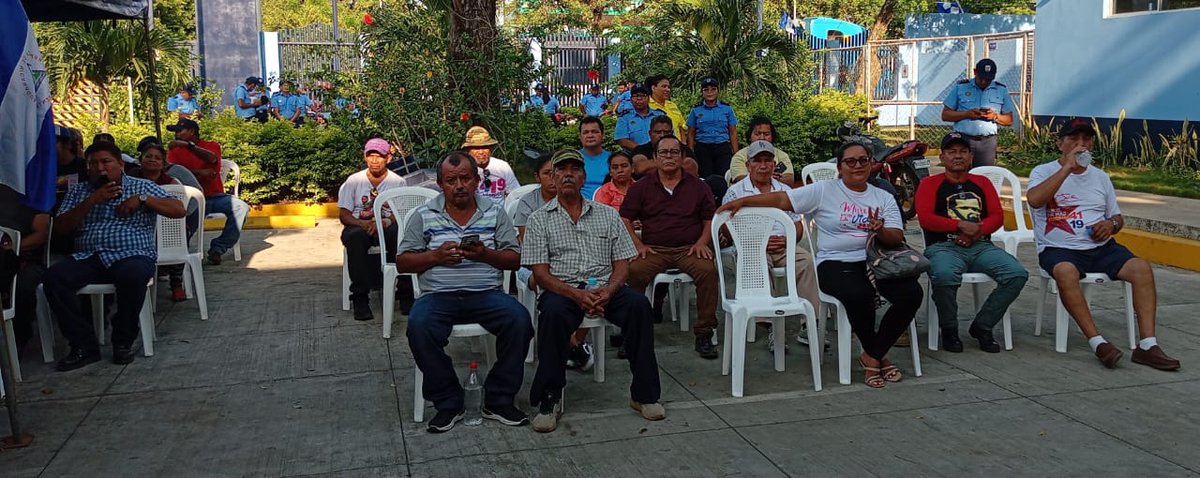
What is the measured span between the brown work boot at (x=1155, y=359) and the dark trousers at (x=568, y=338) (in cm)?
289

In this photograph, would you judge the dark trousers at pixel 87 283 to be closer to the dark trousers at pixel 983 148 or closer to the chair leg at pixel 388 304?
the chair leg at pixel 388 304

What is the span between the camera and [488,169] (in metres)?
7.68

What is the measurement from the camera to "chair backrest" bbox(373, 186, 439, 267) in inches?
274

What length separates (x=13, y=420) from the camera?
4648mm

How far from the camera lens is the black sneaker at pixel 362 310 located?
23.6 ft

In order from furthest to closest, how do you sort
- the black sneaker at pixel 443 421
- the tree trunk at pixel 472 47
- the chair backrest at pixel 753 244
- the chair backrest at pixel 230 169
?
the tree trunk at pixel 472 47, the chair backrest at pixel 230 169, the chair backrest at pixel 753 244, the black sneaker at pixel 443 421

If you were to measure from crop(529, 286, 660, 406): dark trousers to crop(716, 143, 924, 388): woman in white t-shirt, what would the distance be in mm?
1133

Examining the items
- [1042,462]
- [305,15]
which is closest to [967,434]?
[1042,462]

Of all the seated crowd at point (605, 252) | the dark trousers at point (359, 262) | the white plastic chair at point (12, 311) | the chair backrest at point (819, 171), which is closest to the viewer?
the seated crowd at point (605, 252)

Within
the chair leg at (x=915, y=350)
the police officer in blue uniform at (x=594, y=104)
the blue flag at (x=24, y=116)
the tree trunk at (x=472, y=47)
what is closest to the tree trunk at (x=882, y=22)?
the police officer in blue uniform at (x=594, y=104)

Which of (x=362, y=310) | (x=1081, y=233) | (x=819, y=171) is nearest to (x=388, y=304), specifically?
(x=362, y=310)

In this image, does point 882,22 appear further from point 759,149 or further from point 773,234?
point 773,234

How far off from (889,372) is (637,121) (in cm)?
484

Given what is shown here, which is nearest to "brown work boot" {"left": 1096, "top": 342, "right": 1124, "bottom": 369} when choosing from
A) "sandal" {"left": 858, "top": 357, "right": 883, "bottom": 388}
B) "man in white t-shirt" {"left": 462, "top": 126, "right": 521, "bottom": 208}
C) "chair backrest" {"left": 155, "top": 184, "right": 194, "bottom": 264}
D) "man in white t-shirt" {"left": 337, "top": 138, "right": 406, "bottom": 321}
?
"sandal" {"left": 858, "top": 357, "right": 883, "bottom": 388}
